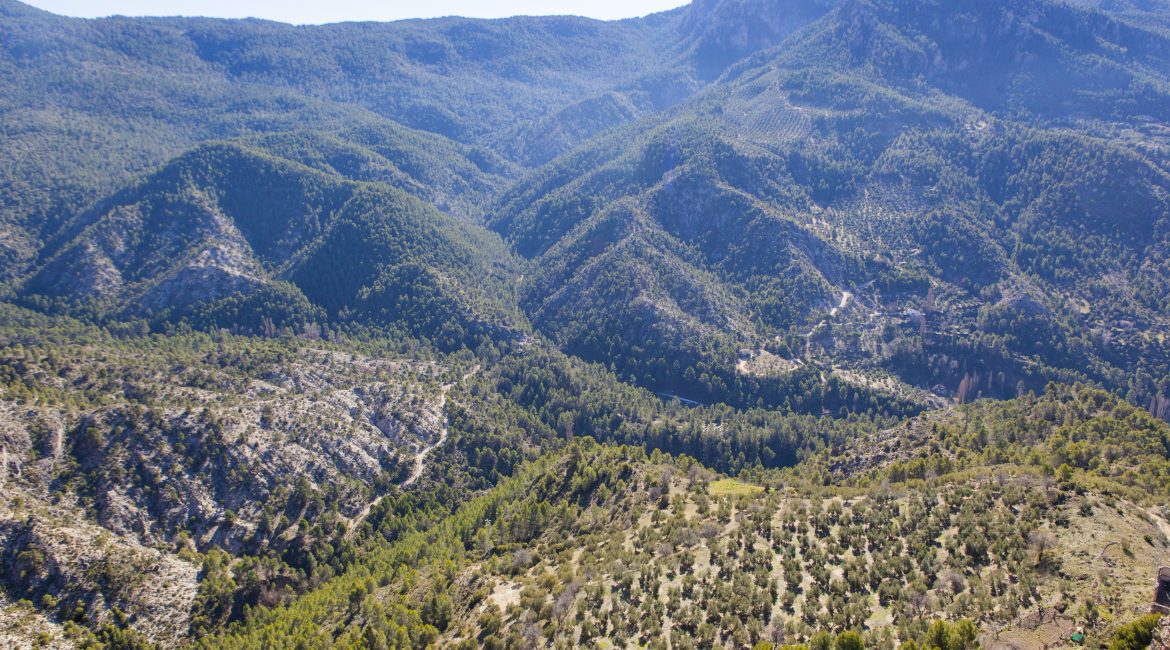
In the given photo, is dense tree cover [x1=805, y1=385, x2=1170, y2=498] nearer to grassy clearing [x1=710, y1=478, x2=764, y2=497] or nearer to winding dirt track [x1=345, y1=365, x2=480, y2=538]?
grassy clearing [x1=710, y1=478, x2=764, y2=497]

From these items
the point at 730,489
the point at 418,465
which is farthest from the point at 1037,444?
the point at 418,465

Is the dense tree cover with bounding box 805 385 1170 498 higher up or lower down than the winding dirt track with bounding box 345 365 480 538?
higher up

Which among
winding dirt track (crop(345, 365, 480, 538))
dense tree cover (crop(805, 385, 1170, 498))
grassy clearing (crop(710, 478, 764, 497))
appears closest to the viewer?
dense tree cover (crop(805, 385, 1170, 498))

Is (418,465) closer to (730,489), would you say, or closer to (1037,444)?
(730,489)

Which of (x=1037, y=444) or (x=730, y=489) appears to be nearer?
(x=1037, y=444)

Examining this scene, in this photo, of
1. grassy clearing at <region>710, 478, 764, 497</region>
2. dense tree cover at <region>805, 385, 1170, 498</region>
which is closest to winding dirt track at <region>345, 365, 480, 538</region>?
grassy clearing at <region>710, 478, 764, 497</region>

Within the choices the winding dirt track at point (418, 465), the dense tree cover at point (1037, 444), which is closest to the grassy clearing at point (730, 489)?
the dense tree cover at point (1037, 444)

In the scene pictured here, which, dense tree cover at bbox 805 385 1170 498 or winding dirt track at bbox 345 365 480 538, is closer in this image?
dense tree cover at bbox 805 385 1170 498

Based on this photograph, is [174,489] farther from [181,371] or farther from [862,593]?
[862,593]

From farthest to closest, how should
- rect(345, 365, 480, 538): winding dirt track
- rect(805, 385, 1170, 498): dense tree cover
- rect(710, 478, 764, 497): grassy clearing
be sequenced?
rect(345, 365, 480, 538): winding dirt track < rect(710, 478, 764, 497): grassy clearing < rect(805, 385, 1170, 498): dense tree cover

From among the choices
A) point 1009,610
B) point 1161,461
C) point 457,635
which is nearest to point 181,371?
point 457,635
